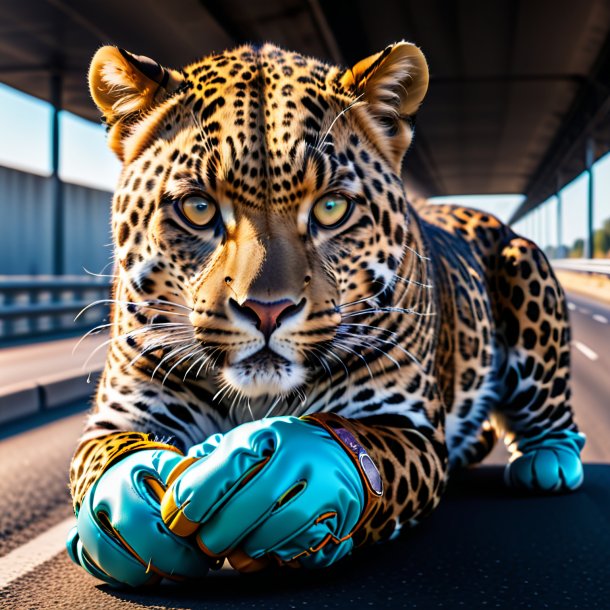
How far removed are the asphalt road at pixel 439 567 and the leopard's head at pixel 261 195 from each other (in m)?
0.50

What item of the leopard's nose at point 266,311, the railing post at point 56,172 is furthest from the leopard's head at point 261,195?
the railing post at point 56,172

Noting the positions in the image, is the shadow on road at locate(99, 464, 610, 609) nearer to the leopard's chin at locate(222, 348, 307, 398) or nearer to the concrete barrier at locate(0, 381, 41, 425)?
the leopard's chin at locate(222, 348, 307, 398)

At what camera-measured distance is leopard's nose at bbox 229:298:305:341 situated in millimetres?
1878

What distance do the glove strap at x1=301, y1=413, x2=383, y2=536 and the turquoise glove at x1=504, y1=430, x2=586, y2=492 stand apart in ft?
4.54

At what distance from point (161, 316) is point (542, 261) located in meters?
1.94

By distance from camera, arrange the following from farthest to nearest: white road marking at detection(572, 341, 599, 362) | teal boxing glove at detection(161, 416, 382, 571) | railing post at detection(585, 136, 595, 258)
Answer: railing post at detection(585, 136, 595, 258) < white road marking at detection(572, 341, 599, 362) < teal boxing glove at detection(161, 416, 382, 571)

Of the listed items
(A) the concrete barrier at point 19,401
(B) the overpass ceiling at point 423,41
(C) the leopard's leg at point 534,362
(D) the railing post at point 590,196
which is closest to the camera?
(C) the leopard's leg at point 534,362

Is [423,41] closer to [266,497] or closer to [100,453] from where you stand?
[100,453]

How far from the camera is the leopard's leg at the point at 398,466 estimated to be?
2.11m

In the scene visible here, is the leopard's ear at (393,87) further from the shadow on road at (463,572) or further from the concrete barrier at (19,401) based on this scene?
the concrete barrier at (19,401)

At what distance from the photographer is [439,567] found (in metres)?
2.36

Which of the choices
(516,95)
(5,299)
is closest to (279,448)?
(5,299)

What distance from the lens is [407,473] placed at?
7.27 ft

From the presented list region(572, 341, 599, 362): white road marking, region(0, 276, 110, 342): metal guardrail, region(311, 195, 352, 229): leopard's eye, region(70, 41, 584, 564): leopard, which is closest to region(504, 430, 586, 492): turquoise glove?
region(70, 41, 584, 564): leopard
